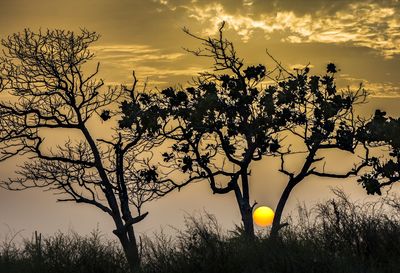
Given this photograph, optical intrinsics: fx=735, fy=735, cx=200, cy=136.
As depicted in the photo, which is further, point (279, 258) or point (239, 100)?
point (239, 100)

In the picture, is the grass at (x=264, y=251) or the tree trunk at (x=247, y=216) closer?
the grass at (x=264, y=251)

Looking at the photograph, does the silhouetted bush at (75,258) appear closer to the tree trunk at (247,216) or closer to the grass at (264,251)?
the grass at (264,251)

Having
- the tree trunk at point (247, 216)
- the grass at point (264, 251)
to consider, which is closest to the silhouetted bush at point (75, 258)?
the grass at point (264, 251)

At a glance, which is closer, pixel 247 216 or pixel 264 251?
pixel 264 251

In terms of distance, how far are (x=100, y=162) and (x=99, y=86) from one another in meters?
3.04

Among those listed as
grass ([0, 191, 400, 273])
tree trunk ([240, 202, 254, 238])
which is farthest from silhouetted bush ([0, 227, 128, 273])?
tree trunk ([240, 202, 254, 238])

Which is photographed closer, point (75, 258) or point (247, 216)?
point (75, 258)

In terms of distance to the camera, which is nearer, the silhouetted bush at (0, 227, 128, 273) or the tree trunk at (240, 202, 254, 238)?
the silhouetted bush at (0, 227, 128, 273)

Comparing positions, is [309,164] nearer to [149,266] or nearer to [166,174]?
[166,174]

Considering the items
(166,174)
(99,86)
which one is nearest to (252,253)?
(166,174)

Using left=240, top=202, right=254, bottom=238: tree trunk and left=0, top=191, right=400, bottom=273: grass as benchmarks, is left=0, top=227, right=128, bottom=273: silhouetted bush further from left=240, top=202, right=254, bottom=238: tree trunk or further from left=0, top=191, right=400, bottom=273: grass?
left=240, top=202, right=254, bottom=238: tree trunk

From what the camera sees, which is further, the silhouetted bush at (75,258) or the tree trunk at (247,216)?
the tree trunk at (247,216)

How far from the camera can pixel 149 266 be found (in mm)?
17000

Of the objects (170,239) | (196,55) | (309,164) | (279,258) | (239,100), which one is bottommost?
(279,258)
